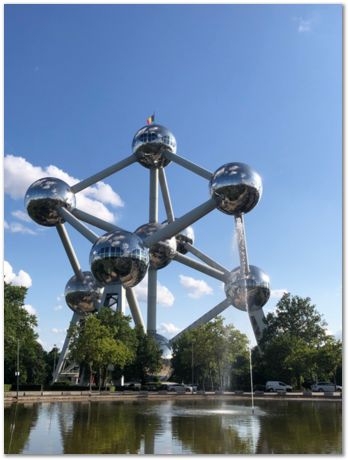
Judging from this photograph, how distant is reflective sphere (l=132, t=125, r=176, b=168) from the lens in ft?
119

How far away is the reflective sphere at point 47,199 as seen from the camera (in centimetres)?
3328

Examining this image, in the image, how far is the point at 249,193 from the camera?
104 ft

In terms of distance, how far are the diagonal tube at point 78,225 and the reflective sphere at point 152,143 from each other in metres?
6.67

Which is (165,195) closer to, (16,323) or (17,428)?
(16,323)

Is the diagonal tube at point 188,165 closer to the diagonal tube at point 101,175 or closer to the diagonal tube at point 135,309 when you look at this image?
the diagonal tube at point 101,175

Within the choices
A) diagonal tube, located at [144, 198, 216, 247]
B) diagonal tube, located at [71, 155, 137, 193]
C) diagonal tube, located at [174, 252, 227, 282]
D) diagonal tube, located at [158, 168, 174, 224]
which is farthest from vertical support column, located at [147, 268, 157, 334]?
diagonal tube, located at [71, 155, 137, 193]

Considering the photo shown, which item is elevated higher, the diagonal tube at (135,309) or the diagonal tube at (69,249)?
the diagonal tube at (69,249)

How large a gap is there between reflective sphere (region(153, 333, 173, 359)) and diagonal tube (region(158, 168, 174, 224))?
28.4 feet

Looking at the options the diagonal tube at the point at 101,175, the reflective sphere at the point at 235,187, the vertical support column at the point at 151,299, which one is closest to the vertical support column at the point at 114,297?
the vertical support column at the point at 151,299

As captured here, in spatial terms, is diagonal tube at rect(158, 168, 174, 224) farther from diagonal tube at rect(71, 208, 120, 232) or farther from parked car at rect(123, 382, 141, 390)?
parked car at rect(123, 382, 141, 390)

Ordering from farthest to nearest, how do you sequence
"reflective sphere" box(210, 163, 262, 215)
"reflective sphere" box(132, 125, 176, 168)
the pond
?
1. "reflective sphere" box(132, 125, 176, 168)
2. "reflective sphere" box(210, 163, 262, 215)
3. the pond

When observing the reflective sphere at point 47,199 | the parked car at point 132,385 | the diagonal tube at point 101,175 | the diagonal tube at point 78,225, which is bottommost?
the parked car at point 132,385

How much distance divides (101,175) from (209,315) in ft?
47.1

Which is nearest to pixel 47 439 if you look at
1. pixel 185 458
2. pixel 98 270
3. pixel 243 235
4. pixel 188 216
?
pixel 185 458
